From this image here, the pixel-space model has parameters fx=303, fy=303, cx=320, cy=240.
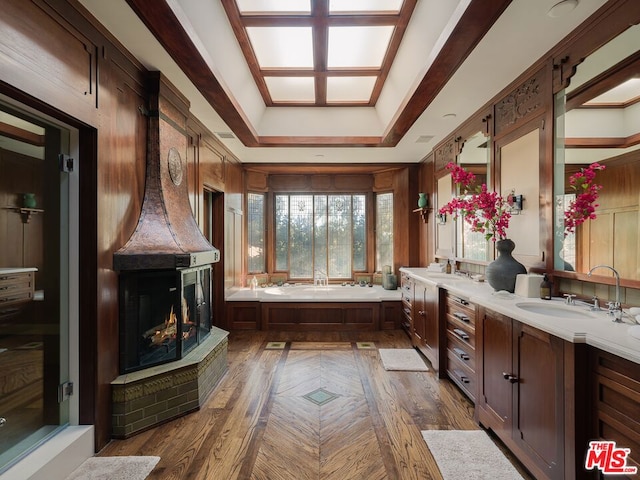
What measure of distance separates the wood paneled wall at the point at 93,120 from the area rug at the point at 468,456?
2.20m

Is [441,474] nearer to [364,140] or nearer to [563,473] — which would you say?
[563,473]

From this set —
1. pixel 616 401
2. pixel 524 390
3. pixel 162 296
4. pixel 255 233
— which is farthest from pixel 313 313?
pixel 616 401

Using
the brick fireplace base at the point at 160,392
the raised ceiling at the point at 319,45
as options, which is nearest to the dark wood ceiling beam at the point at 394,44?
the raised ceiling at the point at 319,45

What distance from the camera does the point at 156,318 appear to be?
7.84 ft

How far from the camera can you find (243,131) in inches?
143

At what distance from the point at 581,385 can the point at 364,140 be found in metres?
3.37

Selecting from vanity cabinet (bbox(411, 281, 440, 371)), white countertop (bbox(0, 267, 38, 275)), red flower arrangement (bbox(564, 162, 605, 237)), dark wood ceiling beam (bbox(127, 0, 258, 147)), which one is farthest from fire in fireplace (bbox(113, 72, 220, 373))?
red flower arrangement (bbox(564, 162, 605, 237))

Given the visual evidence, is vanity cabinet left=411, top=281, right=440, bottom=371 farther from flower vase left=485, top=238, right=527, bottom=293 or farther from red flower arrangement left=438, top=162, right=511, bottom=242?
red flower arrangement left=438, top=162, right=511, bottom=242

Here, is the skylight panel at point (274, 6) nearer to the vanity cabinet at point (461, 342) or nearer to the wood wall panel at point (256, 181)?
the vanity cabinet at point (461, 342)

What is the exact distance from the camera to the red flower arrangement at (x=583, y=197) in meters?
A: 1.80

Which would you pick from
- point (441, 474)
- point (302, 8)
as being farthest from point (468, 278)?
point (302, 8)

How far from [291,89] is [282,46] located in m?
0.74

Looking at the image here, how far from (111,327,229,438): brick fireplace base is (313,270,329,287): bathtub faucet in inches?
115

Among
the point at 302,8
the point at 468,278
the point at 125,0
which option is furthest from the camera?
the point at 468,278
